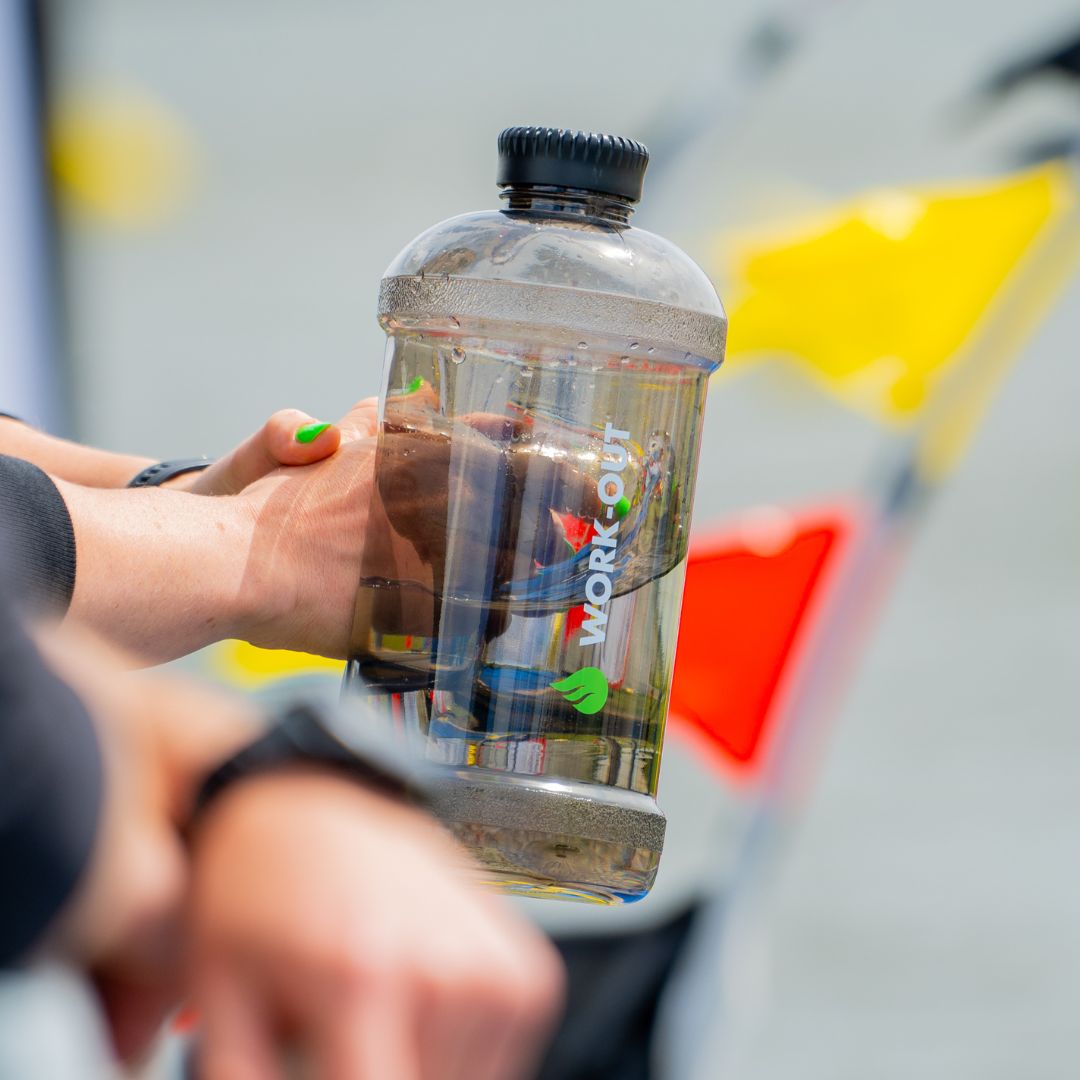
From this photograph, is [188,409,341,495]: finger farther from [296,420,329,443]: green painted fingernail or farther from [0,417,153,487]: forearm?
[0,417,153,487]: forearm

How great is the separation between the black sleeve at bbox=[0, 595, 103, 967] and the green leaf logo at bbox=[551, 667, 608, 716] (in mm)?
521

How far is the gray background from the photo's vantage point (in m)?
3.22

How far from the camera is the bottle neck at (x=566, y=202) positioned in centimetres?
99

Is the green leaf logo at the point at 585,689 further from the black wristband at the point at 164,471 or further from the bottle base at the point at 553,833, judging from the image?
the black wristband at the point at 164,471

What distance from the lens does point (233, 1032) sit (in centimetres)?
42

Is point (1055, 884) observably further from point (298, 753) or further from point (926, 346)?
point (298, 753)

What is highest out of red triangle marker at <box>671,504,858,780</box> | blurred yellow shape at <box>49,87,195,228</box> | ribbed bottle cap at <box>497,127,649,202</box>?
ribbed bottle cap at <box>497,127,649,202</box>

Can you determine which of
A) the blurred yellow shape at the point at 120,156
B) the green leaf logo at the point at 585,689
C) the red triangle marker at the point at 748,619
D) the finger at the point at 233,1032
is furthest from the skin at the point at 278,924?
the blurred yellow shape at the point at 120,156

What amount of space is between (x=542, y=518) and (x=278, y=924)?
54 cm

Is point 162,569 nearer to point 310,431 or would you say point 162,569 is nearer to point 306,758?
point 310,431

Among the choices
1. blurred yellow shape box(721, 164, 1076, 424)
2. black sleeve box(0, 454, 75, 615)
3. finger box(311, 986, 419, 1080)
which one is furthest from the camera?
blurred yellow shape box(721, 164, 1076, 424)

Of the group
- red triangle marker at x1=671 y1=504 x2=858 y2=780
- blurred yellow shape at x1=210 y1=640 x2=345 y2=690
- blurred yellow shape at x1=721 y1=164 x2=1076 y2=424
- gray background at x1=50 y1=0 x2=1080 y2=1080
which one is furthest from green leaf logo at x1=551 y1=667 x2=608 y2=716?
gray background at x1=50 y1=0 x2=1080 y2=1080

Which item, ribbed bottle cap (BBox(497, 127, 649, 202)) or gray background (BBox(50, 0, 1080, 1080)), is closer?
ribbed bottle cap (BBox(497, 127, 649, 202))

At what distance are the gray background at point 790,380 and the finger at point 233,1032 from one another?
2.51m
